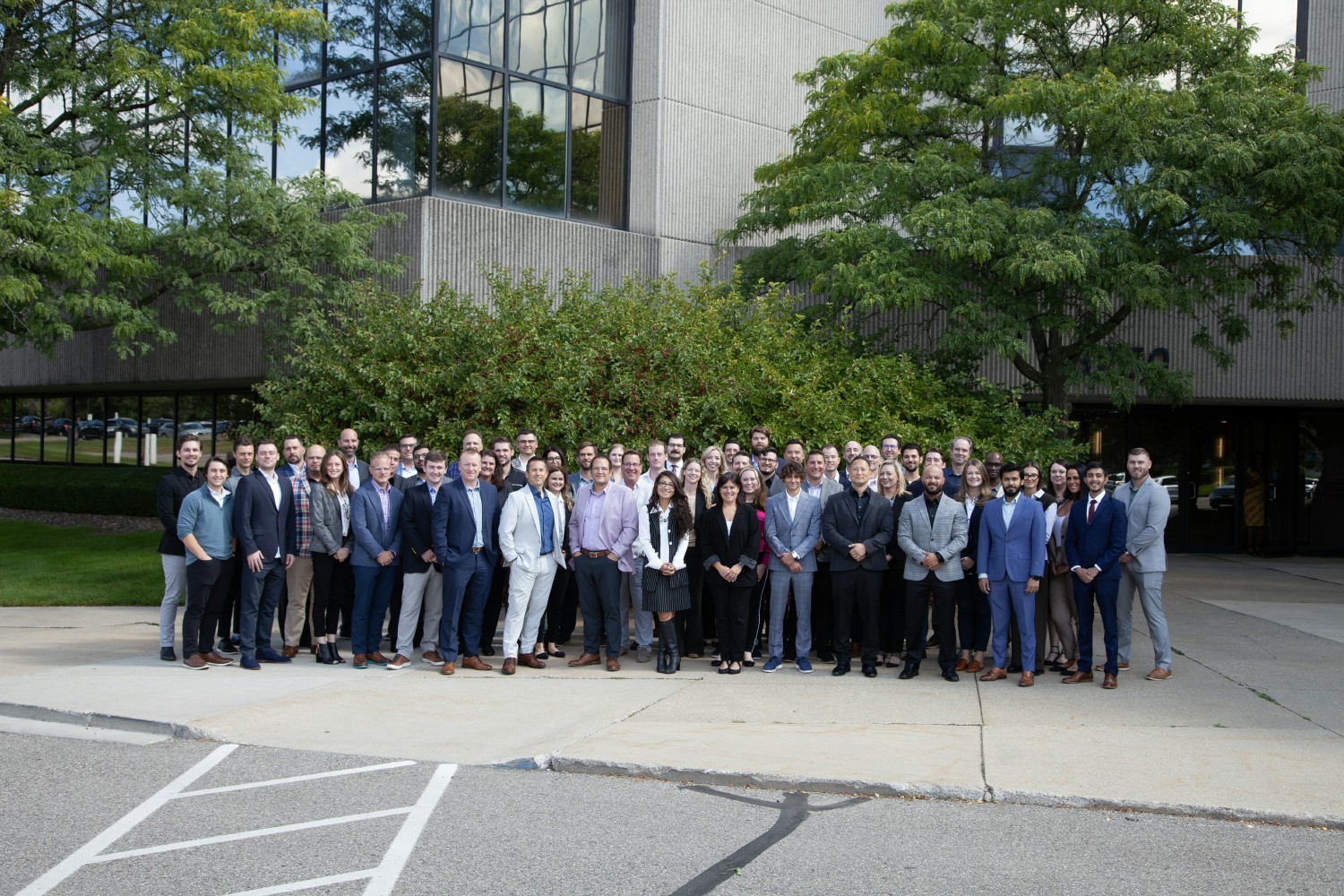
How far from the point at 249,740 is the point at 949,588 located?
553 cm

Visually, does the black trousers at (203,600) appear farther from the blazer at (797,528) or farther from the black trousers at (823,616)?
the black trousers at (823,616)

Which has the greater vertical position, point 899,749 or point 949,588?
point 949,588

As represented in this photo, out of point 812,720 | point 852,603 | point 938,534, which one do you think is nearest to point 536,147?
point 852,603

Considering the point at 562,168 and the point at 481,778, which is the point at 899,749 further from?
the point at 562,168

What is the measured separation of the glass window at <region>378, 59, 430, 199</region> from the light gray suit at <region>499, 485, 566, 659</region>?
9279 millimetres

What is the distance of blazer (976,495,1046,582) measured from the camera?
10.0m

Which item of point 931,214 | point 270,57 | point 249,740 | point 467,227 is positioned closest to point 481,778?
point 249,740

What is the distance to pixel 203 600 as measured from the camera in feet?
34.1

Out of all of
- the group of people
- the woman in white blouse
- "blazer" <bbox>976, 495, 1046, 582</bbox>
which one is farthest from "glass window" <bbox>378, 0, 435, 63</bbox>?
"blazer" <bbox>976, 495, 1046, 582</bbox>

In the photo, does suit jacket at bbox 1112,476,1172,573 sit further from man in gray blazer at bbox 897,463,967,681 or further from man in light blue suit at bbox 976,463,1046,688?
man in gray blazer at bbox 897,463,967,681

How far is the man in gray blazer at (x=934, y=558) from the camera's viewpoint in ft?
33.4

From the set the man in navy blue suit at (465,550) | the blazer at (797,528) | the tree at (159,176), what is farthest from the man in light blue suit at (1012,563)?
the tree at (159,176)

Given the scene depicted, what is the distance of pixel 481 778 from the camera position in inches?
279

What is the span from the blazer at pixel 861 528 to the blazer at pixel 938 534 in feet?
0.49
